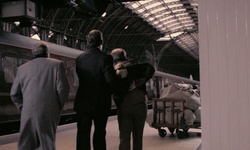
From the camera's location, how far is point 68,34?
28.6 meters

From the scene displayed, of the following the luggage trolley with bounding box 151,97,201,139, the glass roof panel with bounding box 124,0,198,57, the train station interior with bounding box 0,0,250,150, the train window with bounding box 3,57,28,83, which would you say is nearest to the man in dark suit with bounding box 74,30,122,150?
the train station interior with bounding box 0,0,250,150

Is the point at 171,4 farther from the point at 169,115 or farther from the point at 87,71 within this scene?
the point at 87,71

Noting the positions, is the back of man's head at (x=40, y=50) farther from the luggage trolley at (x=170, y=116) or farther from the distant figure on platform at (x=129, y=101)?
the luggage trolley at (x=170, y=116)

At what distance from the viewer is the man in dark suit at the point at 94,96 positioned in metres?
3.98

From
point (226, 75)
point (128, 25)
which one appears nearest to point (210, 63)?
point (226, 75)

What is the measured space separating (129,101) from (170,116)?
3944mm

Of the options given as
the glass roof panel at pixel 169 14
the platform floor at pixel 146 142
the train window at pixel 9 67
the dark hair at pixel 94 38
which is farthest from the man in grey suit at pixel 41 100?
the glass roof panel at pixel 169 14

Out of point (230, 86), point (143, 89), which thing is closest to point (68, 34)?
point (143, 89)

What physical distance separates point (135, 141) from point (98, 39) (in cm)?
154

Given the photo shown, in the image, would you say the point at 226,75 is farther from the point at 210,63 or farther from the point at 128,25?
the point at 128,25

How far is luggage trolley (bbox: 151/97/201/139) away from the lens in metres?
7.98

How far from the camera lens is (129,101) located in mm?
4461

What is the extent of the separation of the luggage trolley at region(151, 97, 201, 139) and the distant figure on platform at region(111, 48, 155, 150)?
11.7 ft

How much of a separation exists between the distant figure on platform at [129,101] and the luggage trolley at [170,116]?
11.7ft
